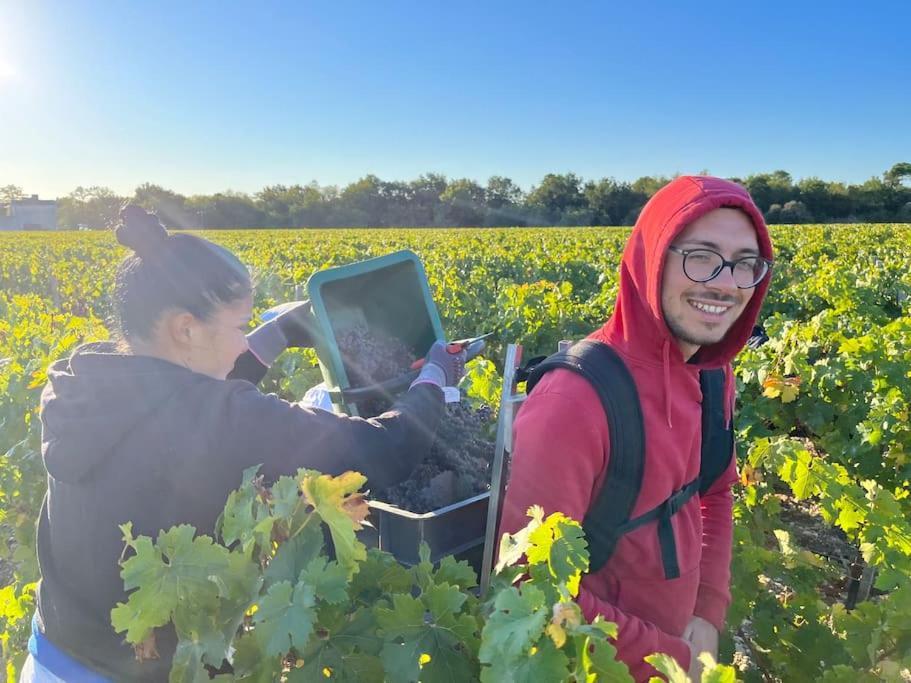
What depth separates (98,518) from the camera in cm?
134

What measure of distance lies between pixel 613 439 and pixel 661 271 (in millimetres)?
406

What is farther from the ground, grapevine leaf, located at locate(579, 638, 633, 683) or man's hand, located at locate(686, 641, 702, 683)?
grapevine leaf, located at locate(579, 638, 633, 683)

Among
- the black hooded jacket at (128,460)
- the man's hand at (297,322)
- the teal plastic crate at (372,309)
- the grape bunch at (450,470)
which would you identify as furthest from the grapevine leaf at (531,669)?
the man's hand at (297,322)

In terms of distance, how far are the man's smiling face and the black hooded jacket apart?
85cm

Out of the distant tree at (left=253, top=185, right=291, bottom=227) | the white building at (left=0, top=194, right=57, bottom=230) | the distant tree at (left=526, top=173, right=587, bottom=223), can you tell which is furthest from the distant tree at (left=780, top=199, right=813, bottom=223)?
the white building at (left=0, top=194, right=57, bottom=230)

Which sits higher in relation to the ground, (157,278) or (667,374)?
(157,278)

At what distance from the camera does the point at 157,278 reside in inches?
58.1

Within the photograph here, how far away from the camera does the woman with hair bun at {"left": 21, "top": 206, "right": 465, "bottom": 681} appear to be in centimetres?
133

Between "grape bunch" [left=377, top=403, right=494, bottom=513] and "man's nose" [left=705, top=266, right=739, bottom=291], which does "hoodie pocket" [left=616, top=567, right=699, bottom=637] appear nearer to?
"grape bunch" [left=377, top=403, right=494, bottom=513]

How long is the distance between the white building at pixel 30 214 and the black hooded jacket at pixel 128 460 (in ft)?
261

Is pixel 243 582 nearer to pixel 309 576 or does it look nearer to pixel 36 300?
pixel 309 576

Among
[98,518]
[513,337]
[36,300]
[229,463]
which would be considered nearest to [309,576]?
[229,463]

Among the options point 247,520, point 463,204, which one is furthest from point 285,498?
point 463,204

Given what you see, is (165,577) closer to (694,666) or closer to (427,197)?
(694,666)
